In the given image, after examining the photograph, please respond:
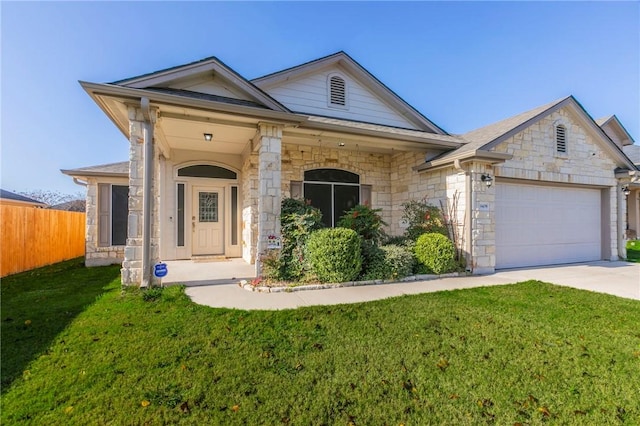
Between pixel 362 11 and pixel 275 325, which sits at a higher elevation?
pixel 362 11


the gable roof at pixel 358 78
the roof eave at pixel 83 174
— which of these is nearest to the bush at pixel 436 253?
the gable roof at pixel 358 78

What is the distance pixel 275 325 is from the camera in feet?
12.0

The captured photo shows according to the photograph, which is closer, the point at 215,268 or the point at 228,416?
the point at 228,416

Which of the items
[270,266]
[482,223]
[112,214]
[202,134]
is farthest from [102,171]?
[482,223]

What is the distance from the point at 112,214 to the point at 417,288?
8.90 m

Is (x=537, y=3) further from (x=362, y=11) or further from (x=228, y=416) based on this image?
(x=228, y=416)

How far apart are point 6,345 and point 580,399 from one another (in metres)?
5.57

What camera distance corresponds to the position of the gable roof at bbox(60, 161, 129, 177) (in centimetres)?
816

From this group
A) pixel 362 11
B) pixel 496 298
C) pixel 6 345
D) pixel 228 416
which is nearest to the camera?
pixel 228 416

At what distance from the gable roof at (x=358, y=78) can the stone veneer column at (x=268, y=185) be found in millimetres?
2410

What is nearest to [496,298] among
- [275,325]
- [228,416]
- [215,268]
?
[275,325]

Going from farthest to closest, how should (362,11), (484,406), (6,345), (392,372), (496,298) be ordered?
(362,11) < (496,298) < (6,345) < (392,372) < (484,406)

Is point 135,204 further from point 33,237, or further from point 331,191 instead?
point 331,191

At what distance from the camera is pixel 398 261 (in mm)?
6312
